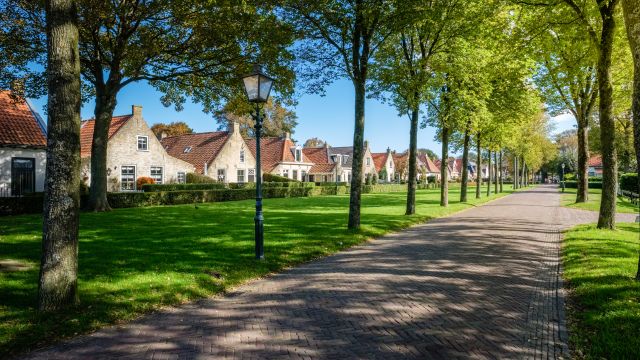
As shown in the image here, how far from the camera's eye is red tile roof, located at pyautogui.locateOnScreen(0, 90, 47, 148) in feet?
71.4

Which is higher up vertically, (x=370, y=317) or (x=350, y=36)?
(x=350, y=36)

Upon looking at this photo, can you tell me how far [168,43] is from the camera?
58.0ft

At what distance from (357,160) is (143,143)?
2719cm

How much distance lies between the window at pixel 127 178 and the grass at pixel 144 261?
18.3m

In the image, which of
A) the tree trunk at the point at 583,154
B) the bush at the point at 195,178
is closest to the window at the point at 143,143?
the bush at the point at 195,178

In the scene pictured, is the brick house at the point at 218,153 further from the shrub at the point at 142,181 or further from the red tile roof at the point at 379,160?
the red tile roof at the point at 379,160

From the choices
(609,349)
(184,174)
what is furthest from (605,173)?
(184,174)

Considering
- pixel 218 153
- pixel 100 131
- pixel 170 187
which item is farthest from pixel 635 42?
pixel 218 153

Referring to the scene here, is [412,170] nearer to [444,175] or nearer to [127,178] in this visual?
[444,175]

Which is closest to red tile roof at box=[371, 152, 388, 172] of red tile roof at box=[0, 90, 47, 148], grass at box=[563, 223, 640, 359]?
red tile roof at box=[0, 90, 47, 148]

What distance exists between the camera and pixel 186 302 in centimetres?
628

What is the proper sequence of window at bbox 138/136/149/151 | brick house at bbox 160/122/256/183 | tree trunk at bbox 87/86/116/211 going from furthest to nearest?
brick house at bbox 160/122/256/183
window at bbox 138/136/149/151
tree trunk at bbox 87/86/116/211

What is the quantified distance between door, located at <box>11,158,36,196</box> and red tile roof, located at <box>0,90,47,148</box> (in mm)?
1099

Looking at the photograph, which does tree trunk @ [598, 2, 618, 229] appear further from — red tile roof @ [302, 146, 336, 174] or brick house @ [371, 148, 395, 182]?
brick house @ [371, 148, 395, 182]
